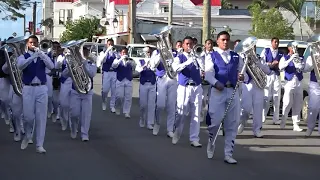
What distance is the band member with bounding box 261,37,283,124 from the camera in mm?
14227

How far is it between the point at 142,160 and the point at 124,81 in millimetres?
7342

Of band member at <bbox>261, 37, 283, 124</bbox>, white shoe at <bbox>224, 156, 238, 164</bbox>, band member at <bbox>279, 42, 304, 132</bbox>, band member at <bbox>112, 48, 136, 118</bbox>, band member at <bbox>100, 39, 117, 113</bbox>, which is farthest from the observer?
band member at <bbox>100, 39, 117, 113</bbox>

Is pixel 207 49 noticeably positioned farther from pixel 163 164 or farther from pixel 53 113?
pixel 53 113

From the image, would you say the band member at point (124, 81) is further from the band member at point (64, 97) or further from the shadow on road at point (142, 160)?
the shadow on road at point (142, 160)

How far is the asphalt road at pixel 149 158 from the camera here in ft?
28.9

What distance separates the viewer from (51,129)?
14.2 metres

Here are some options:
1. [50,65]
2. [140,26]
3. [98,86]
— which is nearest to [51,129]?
[50,65]

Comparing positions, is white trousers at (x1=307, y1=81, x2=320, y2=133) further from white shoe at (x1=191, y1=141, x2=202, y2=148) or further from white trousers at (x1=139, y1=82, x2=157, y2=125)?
white trousers at (x1=139, y1=82, x2=157, y2=125)

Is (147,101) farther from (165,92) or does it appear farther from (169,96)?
(169,96)

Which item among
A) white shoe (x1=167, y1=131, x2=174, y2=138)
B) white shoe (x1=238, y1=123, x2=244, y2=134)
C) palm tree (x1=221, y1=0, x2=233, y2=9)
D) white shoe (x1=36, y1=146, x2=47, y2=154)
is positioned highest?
palm tree (x1=221, y1=0, x2=233, y2=9)

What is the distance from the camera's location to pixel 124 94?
673 inches

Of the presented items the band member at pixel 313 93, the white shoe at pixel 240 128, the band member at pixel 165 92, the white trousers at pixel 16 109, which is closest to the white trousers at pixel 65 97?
the white trousers at pixel 16 109

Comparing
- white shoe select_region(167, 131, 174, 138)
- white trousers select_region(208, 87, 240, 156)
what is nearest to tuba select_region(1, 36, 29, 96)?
white shoe select_region(167, 131, 174, 138)

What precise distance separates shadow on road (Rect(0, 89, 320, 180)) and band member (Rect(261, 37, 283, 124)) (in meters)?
1.85
